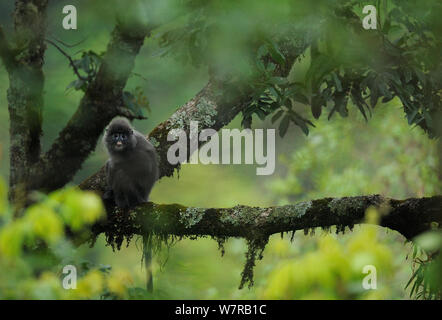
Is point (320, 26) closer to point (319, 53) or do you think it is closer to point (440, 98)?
point (319, 53)

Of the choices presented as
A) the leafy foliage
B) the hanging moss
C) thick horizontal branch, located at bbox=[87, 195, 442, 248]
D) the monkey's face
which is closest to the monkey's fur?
the monkey's face

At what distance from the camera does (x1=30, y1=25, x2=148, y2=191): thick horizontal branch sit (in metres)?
2.74

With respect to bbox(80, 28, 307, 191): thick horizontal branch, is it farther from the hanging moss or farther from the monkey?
the hanging moss

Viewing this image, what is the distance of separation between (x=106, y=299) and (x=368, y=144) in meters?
6.20

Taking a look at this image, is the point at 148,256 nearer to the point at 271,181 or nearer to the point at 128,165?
the point at 128,165

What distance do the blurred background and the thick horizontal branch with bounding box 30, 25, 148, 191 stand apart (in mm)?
103

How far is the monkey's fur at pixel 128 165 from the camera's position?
12.3 ft

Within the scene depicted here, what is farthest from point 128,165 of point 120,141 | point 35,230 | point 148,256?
point 35,230

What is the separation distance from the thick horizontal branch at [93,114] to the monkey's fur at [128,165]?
2.27 feet

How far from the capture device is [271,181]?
30.4ft

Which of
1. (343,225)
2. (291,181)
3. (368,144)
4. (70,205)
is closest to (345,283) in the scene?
(70,205)

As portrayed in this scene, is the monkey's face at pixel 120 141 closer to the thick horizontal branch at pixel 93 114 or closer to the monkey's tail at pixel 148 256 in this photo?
the monkey's tail at pixel 148 256

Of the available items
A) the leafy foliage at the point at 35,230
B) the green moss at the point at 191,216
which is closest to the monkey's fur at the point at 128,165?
the green moss at the point at 191,216

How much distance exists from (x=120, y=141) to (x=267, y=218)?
1.45 m
